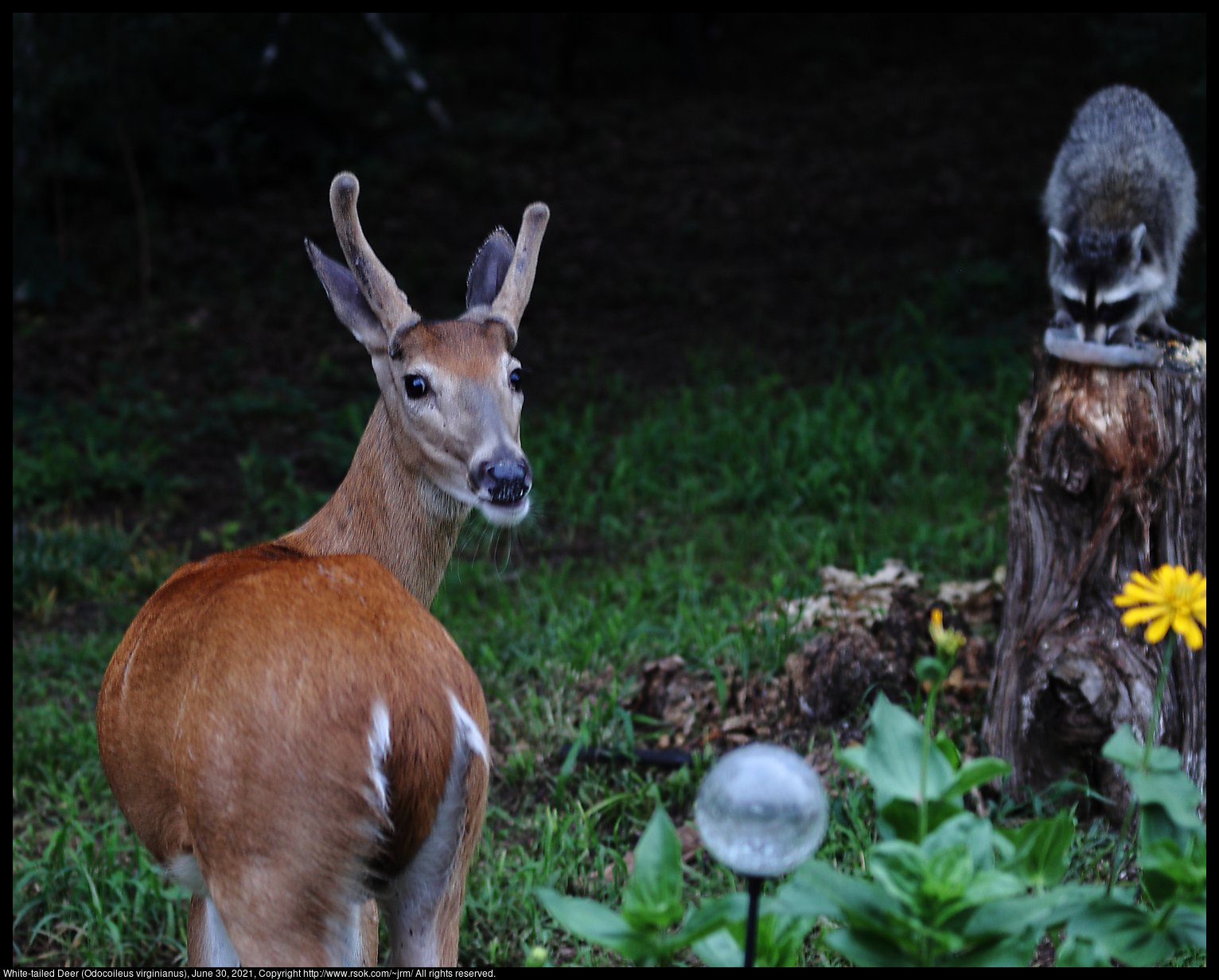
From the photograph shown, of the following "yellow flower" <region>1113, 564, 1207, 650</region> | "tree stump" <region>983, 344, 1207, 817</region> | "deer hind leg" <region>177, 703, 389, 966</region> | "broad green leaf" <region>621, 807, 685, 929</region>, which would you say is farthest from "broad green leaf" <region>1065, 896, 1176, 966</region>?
"tree stump" <region>983, 344, 1207, 817</region>

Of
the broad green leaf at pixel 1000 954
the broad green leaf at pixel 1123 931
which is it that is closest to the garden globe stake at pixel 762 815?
the broad green leaf at pixel 1000 954

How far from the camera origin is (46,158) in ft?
27.9

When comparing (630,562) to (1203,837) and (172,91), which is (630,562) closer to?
(1203,837)

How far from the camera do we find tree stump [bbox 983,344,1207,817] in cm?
337

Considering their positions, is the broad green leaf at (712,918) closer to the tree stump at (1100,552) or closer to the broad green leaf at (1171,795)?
the broad green leaf at (1171,795)

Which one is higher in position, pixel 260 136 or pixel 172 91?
pixel 172 91

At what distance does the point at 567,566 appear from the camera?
17.5 ft

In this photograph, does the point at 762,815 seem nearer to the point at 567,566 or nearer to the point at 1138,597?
the point at 1138,597

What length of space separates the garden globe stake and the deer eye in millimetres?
1443

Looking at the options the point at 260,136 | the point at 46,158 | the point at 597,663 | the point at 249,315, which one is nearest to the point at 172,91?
the point at 260,136

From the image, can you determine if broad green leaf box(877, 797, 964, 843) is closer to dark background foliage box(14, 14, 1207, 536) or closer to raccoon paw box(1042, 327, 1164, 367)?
raccoon paw box(1042, 327, 1164, 367)

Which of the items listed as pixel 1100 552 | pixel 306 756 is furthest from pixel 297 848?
pixel 1100 552

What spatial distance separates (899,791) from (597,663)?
8.86 ft

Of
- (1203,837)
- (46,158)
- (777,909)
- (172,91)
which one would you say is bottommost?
(777,909)
